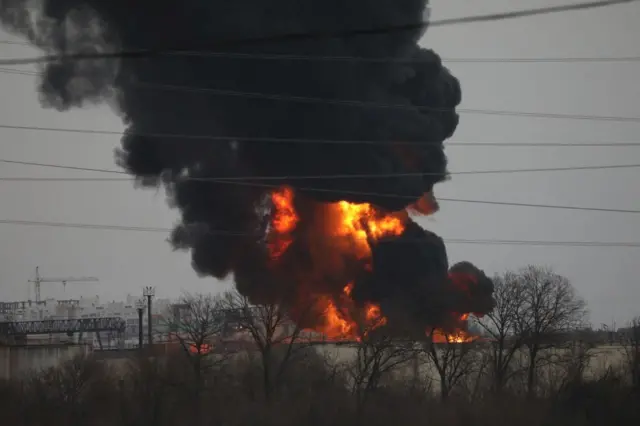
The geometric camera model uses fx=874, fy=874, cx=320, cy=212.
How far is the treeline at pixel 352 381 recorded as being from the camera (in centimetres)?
3884

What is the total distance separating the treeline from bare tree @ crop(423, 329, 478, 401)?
0.15m

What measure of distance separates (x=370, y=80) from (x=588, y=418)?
2029 centimetres

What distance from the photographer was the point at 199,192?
46312 mm

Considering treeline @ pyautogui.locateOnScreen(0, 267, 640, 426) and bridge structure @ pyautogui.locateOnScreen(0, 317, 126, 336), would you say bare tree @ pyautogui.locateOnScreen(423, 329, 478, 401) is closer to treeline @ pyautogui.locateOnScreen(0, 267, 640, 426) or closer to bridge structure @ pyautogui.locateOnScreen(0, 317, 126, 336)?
treeline @ pyautogui.locateOnScreen(0, 267, 640, 426)

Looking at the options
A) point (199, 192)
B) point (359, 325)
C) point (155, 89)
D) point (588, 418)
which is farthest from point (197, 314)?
point (588, 418)

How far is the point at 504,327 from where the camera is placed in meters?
62.3

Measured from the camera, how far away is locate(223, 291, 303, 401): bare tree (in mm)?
50875

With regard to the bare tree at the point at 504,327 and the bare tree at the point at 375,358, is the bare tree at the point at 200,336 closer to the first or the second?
the bare tree at the point at 375,358

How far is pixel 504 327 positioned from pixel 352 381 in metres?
15.4

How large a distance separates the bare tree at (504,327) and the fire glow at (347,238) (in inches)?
141

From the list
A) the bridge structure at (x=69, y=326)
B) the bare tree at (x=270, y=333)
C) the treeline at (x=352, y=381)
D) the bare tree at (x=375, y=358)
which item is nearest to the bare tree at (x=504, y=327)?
the treeline at (x=352, y=381)

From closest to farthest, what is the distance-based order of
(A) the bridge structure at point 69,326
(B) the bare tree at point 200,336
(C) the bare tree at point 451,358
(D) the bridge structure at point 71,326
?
(B) the bare tree at point 200,336, (C) the bare tree at point 451,358, (A) the bridge structure at point 69,326, (D) the bridge structure at point 71,326

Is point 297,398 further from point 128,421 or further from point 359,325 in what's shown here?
point 359,325

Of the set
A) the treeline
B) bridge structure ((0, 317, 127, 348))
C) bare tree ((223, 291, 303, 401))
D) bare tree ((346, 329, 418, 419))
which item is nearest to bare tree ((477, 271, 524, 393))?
the treeline
